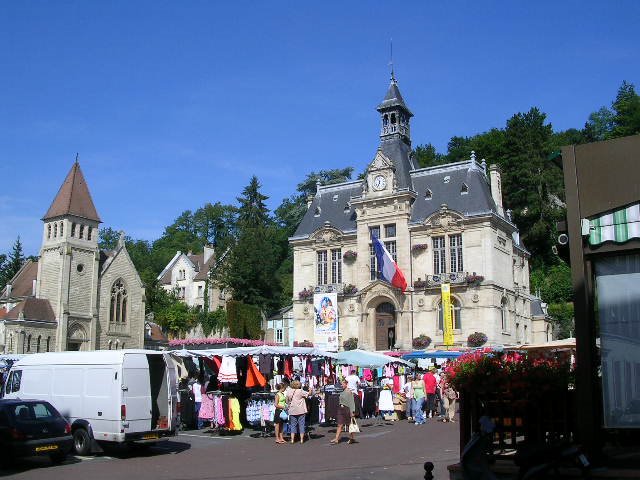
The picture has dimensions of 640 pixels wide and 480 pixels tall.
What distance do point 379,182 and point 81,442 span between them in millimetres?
34621

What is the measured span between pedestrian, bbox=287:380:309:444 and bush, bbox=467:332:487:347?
2585 cm

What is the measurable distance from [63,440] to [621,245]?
11909 millimetres

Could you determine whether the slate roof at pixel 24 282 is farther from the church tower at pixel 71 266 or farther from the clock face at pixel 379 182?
the clock face at pixel 379 182

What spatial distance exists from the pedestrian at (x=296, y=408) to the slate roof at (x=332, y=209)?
105 feet

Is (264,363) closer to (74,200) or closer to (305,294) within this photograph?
(305,294)

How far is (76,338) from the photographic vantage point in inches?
2117

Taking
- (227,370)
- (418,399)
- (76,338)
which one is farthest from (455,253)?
(76,338)

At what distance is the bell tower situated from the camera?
51875 millimetres

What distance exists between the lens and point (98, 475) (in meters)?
13.6

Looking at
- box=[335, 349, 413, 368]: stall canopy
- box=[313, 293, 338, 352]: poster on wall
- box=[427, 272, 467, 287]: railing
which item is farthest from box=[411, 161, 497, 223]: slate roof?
box=[335, 349, 413, 368]: stall canopy

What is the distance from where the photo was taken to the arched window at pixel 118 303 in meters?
56.9

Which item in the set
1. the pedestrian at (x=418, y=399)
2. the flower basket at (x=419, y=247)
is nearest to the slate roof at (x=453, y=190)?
the flower basket at (x=419, y=247)

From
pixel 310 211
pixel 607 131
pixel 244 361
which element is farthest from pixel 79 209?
pixel 607 131

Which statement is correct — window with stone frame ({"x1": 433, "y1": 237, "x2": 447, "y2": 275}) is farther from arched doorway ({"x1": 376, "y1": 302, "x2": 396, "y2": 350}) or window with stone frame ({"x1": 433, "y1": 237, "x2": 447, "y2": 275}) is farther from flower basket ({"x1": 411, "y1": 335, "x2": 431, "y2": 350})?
flower basket ({"x1": 411, "y1": 335, "x2": 431, "y2": 350})
